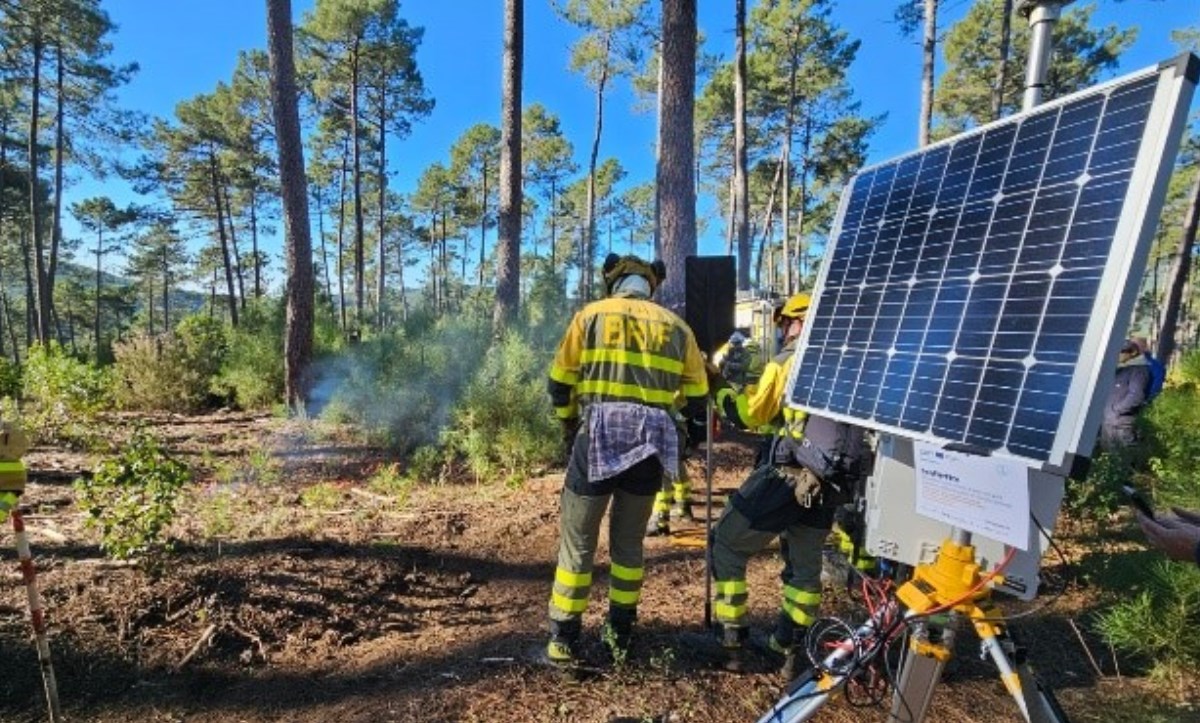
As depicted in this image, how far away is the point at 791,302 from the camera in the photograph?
3582 millimetres

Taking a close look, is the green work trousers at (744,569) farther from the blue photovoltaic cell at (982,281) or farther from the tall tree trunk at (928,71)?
the tall tree trunk at (928,71)

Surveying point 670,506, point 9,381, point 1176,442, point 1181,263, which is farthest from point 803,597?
point 1181,263

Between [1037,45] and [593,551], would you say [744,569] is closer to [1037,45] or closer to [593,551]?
[593,551]

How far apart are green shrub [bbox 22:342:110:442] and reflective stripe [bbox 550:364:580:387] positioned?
8.75 metres

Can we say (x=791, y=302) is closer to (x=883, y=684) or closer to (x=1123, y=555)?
(x=883, y=684)

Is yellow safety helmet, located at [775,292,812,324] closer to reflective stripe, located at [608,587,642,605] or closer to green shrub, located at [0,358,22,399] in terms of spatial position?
reflective stripe, located at [608,587,642,605]

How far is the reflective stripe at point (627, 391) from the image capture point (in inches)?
134

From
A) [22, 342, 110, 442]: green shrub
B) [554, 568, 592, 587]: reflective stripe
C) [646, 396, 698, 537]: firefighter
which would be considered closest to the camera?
[554, 568, 592, 587]: reflective stripe

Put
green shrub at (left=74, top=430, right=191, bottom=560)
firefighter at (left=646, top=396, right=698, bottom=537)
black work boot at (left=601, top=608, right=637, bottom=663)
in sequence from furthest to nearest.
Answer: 1. firefighter at (left=646, top=396, right=698, bottom=537)
2. green shrub at (left=74, top=430, right=191, bottom=560)
3. black work boot at (left=601, top=608, right=637, bottom=663)

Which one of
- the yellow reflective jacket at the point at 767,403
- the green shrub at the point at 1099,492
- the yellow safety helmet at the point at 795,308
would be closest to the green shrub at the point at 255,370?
the yellow reflective jacket at the point at 767,403

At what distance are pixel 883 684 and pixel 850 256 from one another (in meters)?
2.18

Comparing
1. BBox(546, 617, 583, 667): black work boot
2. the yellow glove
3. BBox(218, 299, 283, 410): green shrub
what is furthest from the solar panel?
BBox(218, 299, 283, 410): green shrub

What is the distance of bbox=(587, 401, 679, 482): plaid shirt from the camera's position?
3279 mm

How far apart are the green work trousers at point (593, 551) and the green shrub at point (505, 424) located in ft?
14.3
